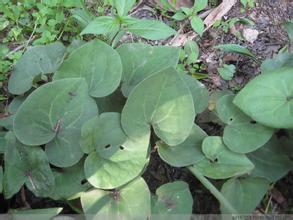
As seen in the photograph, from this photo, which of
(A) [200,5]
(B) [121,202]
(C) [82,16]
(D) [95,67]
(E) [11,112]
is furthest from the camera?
(A) [200,5]

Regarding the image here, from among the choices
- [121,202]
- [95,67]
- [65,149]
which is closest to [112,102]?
[95,67]

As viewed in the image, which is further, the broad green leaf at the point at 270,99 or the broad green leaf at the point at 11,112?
the broad green leaf at the point at 11,112

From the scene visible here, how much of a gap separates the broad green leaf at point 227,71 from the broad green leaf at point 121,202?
0.70 meters

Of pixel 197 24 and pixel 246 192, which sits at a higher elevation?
pixel 197 24

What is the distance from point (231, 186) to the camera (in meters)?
1.43

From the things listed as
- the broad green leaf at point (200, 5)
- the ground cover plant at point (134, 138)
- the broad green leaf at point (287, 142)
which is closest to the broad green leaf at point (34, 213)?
the ground cover plant at point (134, 138)

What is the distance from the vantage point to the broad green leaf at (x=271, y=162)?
4.82 feet

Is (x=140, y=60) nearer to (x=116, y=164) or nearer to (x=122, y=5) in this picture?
(x=122, y=5)

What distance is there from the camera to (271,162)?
148cm

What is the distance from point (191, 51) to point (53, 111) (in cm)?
76

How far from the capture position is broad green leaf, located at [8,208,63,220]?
52.6 inches

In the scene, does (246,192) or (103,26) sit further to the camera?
(103,26)

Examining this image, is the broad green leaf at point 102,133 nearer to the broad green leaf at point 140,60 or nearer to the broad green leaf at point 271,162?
the broad green leaf at point 140,60

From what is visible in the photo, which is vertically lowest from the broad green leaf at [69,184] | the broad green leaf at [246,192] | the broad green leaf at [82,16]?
the broad green leaf at [246,192]
